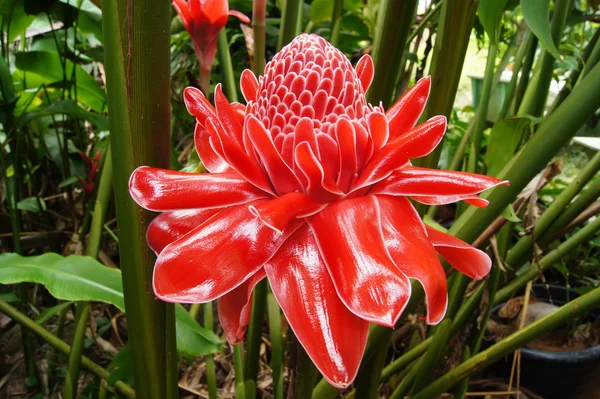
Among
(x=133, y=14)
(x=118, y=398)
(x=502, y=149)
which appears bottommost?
(x=118, y=398)

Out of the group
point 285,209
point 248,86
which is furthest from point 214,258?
point 248,86

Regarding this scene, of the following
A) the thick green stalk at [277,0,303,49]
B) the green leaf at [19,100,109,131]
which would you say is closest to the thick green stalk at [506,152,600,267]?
the thick green stalk at [277,0,303,49]

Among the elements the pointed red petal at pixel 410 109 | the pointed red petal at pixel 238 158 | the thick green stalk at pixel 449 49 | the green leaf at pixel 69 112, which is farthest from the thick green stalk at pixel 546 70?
the green leaf at pixel 69 112

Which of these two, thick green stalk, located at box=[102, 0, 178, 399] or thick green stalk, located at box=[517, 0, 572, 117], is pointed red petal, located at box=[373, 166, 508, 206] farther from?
thick green stalk, located at box=[517, 0, 572, 117]

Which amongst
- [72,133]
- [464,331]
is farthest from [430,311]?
[72,133]

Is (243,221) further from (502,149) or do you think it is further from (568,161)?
(568,161)

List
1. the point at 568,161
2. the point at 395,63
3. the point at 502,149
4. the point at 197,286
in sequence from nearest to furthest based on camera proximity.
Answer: the point at 197,286 < the point at 395,63 < the point at 502,149 < the point at 568,161
